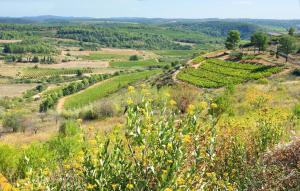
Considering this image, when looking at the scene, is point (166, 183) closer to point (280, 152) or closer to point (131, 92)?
point (131, 92)

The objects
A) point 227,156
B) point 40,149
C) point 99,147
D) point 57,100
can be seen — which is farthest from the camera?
point 57,100

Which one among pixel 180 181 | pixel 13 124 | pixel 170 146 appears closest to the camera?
pixel 170 146

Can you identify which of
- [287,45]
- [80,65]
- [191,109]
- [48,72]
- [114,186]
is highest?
[191,109]

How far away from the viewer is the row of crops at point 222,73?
2073 inches

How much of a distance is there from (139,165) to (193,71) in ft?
187

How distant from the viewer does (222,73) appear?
58.8m

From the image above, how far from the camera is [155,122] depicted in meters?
6.62

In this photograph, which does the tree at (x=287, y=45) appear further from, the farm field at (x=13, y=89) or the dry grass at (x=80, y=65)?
the dry grass at (x=80, y=65)

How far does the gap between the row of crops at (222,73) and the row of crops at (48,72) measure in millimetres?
70895

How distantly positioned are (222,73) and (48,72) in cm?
8960

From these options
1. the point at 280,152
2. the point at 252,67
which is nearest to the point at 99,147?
the point at 280,152

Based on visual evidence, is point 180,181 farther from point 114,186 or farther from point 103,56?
point 103,56

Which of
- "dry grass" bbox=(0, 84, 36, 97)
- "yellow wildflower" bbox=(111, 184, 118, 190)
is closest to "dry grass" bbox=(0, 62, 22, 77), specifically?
"dry grass" bbox=(0, 84, 36, 97)

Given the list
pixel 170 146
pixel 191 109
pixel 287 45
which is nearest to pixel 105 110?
pixel 191 109
